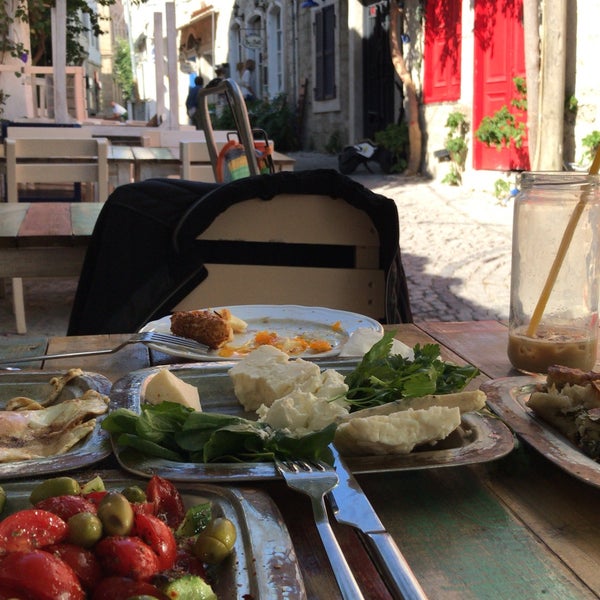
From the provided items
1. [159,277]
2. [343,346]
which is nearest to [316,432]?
[343,346]

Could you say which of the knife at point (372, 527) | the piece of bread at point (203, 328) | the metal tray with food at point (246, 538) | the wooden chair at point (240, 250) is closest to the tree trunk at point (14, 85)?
the wooden chair at point (240, 250)

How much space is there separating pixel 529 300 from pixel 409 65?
1272cm

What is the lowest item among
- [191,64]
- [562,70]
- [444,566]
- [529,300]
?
[444,566]

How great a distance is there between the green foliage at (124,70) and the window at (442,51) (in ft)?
103

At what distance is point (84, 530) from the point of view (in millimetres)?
750

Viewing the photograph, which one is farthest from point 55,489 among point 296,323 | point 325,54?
point 325,54

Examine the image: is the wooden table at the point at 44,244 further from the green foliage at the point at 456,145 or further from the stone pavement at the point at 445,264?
the green foliage at the point at 456,145

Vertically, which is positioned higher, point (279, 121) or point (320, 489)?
point (279, 121)

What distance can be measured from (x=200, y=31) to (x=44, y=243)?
2586 centimetres

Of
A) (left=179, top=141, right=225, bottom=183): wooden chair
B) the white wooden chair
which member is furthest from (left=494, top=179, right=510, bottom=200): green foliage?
the white wooden chair

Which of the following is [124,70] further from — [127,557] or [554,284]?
[127,557]

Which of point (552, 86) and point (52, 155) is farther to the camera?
point (552, 86)

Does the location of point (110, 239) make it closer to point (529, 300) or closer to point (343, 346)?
point (343, 346)

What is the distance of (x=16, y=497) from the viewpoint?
897mm
